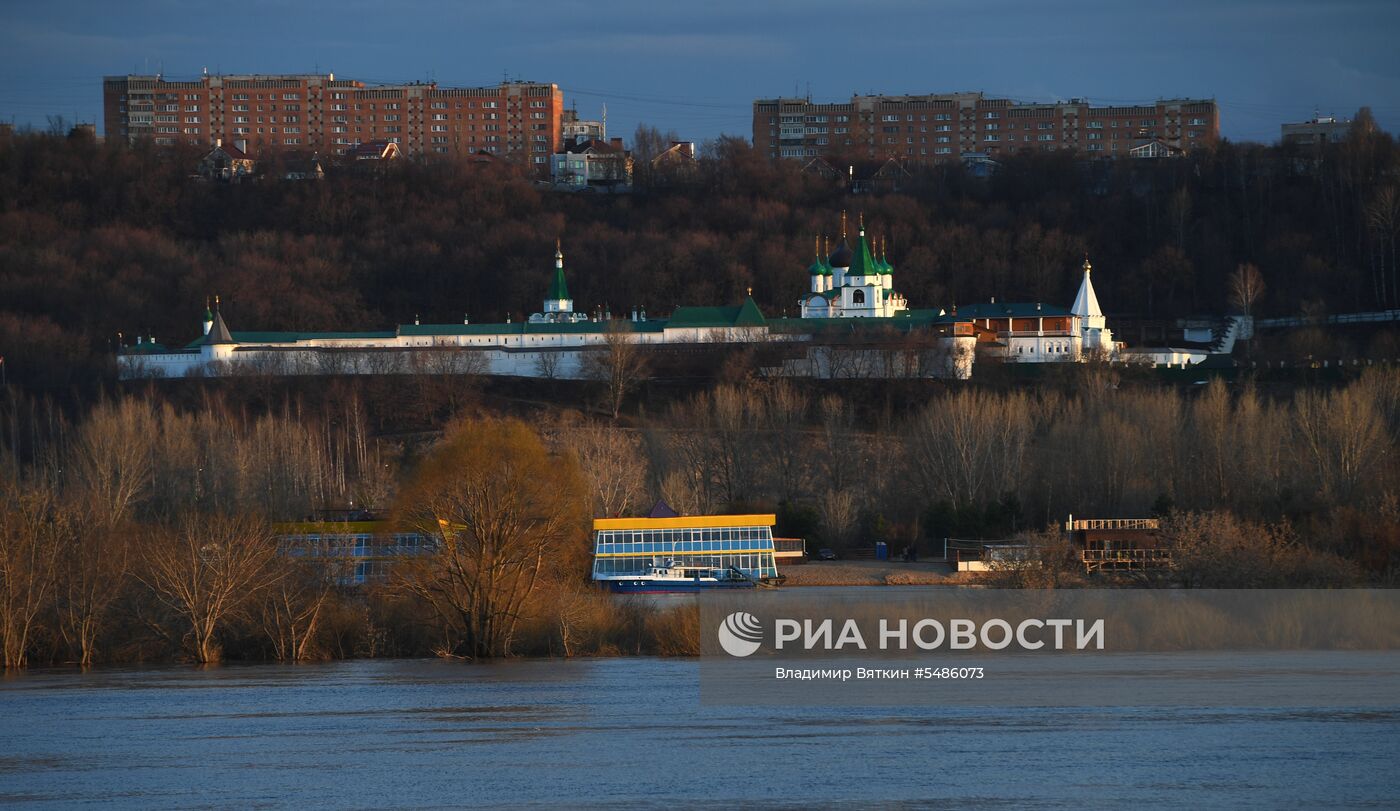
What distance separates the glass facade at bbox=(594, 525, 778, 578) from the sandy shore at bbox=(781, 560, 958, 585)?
70 centimetres

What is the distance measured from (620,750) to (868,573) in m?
17.1

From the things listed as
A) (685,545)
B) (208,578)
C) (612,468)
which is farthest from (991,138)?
(208,578)

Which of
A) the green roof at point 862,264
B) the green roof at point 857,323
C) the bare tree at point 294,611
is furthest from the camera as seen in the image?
the green roof at point 862,264

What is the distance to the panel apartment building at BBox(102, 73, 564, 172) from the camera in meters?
125

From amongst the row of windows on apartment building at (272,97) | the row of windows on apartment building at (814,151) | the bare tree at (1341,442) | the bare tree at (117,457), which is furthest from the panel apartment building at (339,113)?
the bare tree at (1341,442)

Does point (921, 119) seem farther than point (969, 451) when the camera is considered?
Yes

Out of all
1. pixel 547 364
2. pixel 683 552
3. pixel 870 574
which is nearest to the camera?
pixel 870 574

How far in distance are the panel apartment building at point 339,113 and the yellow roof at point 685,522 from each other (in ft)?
275

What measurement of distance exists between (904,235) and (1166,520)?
51.8 m

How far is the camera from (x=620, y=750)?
2245 centimetres

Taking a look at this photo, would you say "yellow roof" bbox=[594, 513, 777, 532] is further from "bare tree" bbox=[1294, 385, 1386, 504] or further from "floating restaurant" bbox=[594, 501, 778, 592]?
"bare tree" bbox=[1294, 385, 1386, 504]

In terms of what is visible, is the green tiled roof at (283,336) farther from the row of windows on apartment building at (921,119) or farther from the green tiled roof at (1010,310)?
the row of windows on apartment building at (921,119)

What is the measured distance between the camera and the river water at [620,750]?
20.2m

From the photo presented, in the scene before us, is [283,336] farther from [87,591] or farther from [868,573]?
[87,591]
